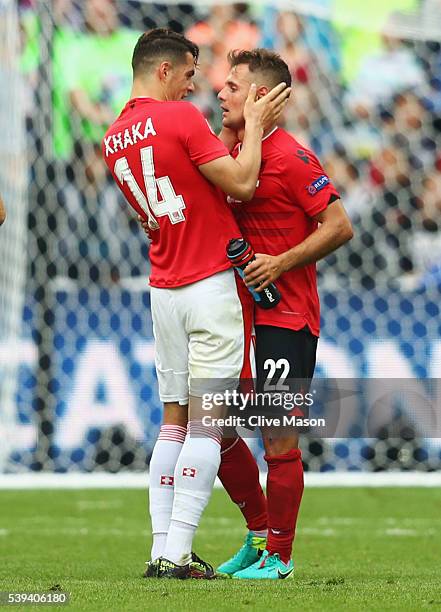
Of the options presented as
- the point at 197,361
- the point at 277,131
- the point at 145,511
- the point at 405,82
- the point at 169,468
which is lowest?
the point at 145,511

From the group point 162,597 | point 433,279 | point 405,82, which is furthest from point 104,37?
point 162,597

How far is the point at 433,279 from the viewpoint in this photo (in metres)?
9.86

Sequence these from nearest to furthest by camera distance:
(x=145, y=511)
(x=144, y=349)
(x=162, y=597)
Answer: (x=162, y=597)
(x=145, y=511)
(x=144, y=349)

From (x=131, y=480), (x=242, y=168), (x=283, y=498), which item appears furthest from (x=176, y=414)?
(x=131, y=480)

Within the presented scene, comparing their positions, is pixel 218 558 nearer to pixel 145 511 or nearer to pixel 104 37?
pixel 145 511

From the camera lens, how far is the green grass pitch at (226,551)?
4.08 m

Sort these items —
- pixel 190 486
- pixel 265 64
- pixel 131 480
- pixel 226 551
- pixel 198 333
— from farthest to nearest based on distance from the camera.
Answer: pixel 131 480, pixel 226 551, pixel 265 64, pixel 198 333, pixel 190 486

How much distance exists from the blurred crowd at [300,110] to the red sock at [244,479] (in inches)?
189

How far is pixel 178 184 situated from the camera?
15.7ft

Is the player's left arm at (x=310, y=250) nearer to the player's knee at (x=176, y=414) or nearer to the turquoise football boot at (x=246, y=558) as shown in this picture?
the player's knee at (x=176, y=414)

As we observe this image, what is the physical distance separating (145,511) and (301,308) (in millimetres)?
3501

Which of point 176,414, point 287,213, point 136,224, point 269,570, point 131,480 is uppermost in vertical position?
point 136,224

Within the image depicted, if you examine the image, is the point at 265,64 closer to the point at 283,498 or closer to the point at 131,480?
the point at 283,498

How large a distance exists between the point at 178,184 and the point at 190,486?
1.06 metres
